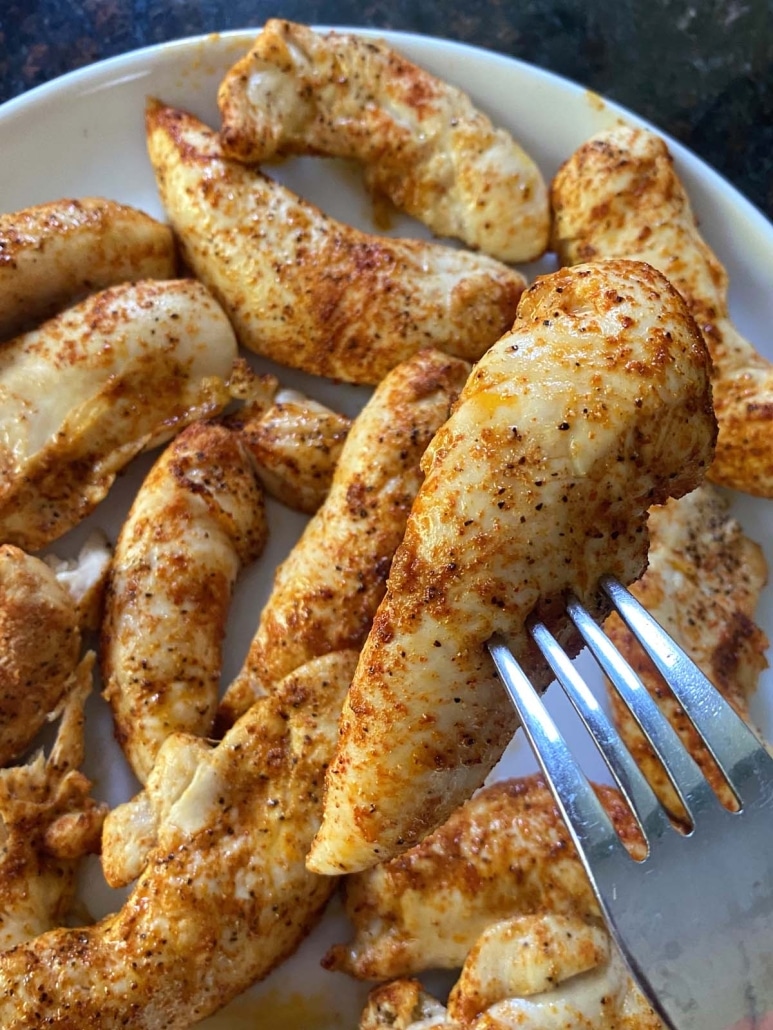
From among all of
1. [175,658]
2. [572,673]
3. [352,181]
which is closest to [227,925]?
[175,658]

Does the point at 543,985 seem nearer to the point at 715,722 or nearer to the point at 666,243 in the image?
the point at 715,722

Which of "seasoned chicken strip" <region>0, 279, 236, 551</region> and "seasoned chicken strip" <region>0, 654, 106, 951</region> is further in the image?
"seasoned chicken strip" <region>0, 279, 236, 551</region>

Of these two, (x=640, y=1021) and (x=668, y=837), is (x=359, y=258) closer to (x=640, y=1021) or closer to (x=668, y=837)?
(x=668, y=837)

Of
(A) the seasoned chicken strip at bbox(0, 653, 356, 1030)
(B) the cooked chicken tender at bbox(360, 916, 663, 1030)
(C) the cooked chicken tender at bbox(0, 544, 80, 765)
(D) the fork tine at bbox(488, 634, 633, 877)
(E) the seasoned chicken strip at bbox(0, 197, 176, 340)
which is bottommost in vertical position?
(B) the cooked chicken tender at bbox(360, 916, 663, 1030)

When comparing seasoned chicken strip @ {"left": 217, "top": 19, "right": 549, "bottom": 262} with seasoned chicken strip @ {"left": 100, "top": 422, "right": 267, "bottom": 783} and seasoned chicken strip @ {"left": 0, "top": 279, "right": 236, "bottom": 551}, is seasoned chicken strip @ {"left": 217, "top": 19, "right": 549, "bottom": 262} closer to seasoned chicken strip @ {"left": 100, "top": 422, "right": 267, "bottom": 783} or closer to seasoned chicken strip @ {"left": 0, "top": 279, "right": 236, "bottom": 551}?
seasoned chicken strip @ {"left": 0, "top": 279, "right": 236, "bottom": 551}

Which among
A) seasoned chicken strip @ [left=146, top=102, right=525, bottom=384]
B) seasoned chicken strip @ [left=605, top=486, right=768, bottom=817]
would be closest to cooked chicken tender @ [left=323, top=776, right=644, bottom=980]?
seasoned chicken strip @ [left=605, top=486, right=768, bottom=817]

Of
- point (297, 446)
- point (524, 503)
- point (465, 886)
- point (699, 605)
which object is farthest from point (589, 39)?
point (465, 886)
